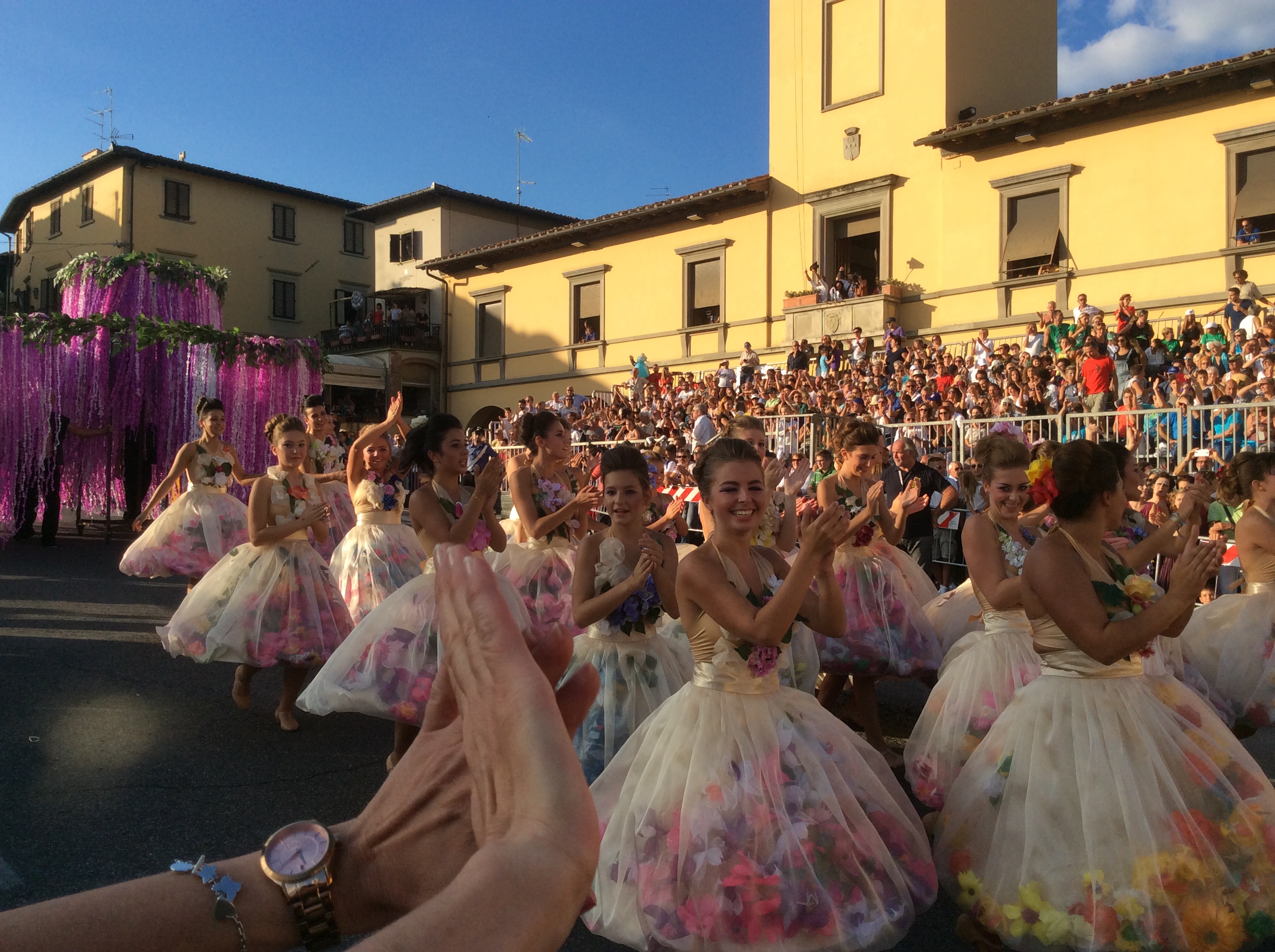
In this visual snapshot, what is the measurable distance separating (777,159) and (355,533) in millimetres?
20396

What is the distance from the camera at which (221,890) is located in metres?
1.36

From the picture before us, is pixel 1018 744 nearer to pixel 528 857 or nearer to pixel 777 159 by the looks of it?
pixel 528 857

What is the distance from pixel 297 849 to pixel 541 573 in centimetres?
530

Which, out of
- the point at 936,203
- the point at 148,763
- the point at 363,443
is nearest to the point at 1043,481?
the point at 148,763

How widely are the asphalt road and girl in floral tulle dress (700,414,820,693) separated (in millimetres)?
1409

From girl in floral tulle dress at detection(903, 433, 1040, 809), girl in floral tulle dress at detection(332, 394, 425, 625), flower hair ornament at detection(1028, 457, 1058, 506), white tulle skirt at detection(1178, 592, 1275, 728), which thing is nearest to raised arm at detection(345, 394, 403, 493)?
girl in floral tulle dress at detection(332, 394, 425, 625)

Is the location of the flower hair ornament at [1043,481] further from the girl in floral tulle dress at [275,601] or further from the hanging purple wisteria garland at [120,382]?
the hanging purple wisteria garland at [120,382]

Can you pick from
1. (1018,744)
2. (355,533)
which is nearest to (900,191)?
(355,533)

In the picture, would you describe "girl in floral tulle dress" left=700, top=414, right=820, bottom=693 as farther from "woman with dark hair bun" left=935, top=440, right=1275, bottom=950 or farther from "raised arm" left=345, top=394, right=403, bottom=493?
"raised arm" left=345, top=394, right=403, bottom=493

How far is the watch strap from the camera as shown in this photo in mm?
1395

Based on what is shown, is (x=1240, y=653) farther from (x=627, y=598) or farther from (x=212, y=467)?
(x=212, y=467)

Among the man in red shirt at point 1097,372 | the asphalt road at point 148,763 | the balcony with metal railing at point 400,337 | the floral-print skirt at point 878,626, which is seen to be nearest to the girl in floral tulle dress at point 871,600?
the floral-print skirt at point 878,626

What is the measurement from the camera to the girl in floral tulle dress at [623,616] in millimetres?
4562

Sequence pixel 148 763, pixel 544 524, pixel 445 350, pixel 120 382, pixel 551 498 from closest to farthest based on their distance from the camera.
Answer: pixel 148 763 < pixel 544 524 < pixel 551 498 < pixel 120 382 < pixel 445 350
